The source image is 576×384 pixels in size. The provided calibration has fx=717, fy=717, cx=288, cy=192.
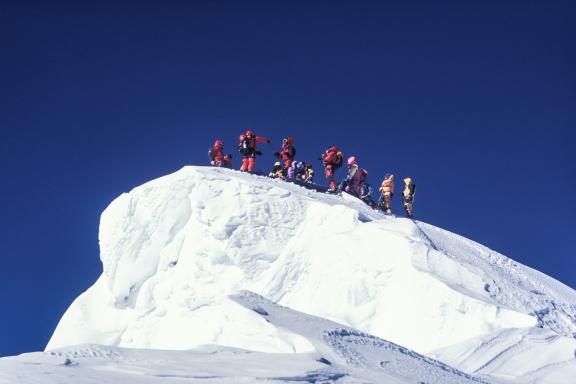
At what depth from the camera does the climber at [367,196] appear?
22.7 meters

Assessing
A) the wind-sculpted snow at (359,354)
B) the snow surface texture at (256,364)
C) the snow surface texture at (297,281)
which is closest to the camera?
the snow surface texture at (256,364)

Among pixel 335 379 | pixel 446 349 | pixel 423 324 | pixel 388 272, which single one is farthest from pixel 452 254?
pixel 335 379

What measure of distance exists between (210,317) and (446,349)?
457 centimetres

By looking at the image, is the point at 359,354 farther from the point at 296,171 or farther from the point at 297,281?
the point at 296,171

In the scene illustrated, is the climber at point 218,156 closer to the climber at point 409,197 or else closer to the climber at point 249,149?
the climber at point 249,149

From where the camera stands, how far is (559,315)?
15.5 m

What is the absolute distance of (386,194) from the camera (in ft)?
73.5

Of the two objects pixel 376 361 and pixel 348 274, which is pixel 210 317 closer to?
pixel 376 361

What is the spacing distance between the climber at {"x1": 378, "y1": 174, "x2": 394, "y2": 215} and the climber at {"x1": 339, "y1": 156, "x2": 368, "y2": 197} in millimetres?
1040

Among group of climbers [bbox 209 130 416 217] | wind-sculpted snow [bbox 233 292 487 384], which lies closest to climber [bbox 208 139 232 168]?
group of climbers [bbox 209 130 416 217]

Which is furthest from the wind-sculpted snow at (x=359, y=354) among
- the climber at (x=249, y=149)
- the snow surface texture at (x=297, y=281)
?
the climber at (x=249, y=149)

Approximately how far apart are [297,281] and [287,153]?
21.4 ft

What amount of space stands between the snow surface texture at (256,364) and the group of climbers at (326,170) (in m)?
11.6

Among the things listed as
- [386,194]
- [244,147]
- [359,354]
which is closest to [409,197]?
[386,194]
